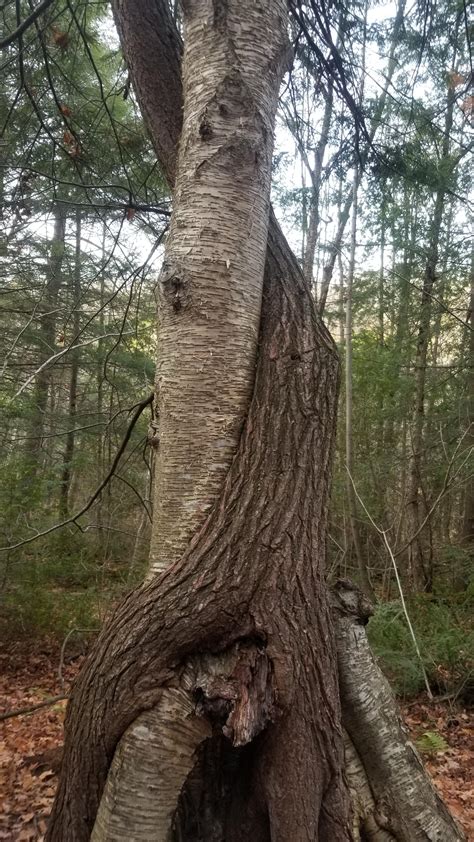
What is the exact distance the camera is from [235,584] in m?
1.71

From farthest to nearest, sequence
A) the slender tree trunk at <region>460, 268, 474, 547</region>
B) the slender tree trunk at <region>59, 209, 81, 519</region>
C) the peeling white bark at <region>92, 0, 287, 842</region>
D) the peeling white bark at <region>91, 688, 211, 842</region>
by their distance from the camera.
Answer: the slender tree trunk at <region>460, 268, 474, 547</region> → the slender tree trunk at <region>59, 209, 81, 519</region> → the peeling white bark at <region>92, 0, 287, 842</region> → the peeling white bark at <region>91, 688, 211, 842</region>

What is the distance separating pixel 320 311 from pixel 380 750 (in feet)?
16.5

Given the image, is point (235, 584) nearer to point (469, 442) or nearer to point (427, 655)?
point (427, 655)

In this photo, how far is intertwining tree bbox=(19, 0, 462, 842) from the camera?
5.41 feet

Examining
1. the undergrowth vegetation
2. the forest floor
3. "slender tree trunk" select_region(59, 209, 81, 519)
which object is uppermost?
"slender tree trunk" select_region(59, 209, 81, 519)

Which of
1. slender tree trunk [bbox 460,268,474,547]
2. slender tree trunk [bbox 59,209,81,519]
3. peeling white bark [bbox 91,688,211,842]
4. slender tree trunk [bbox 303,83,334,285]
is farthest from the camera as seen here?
slender tree trunk [bbox 460,268,474,547]

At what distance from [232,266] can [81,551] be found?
6.27m

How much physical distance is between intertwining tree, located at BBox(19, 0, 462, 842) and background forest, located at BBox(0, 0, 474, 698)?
1106 mm

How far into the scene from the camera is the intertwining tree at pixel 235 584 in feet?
5.41

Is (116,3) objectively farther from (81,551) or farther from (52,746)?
(81,551)

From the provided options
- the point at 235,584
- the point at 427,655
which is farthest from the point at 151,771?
the point at 427,655

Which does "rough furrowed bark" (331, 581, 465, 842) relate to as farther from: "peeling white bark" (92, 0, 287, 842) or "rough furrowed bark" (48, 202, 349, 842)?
"peeling white bark" (92, 0, 287, 842)

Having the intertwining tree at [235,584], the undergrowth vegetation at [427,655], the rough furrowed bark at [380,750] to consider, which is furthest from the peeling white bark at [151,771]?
the undergrowth vegetation at [427,655]

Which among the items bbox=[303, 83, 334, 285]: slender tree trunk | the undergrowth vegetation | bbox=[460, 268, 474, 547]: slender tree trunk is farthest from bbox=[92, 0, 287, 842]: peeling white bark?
bbox=[460, 268, 474, 547]: slender tree trunk
